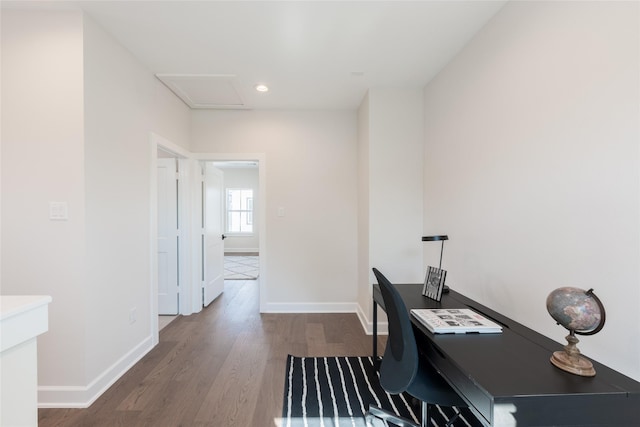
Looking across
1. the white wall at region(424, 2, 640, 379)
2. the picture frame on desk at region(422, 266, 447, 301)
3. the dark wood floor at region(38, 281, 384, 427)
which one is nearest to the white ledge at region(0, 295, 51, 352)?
the dark wood floor at region(38, 281, 384, 427)

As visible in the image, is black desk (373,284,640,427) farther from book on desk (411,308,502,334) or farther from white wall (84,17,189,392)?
white wall (84,17,189,392)

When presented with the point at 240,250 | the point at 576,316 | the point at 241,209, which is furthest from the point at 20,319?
the point at 241,209

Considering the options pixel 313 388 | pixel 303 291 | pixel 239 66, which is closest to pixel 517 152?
pixel 313 388

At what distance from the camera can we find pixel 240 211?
883 centimetres

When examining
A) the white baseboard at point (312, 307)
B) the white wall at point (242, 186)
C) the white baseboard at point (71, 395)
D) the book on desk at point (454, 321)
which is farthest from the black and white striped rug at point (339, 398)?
the white wall at point (242, 186)

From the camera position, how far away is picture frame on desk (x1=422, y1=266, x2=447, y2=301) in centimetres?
197

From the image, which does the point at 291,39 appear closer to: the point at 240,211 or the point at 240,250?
the point at 240,211

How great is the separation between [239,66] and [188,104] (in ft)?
4.08

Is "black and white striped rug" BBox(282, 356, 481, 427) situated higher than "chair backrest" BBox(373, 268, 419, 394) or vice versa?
"chair backrest" BBox(373, 268, 419, 394)

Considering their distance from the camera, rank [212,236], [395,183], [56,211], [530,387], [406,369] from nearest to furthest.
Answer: [530,387] < [406,369] < [56,211] < [395,183] < [212,236]

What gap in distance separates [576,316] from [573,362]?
0.22 m

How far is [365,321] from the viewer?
3.13m

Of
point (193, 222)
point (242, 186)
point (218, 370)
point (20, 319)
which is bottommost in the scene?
point (218, 370)

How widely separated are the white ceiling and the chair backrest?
1755 mm
